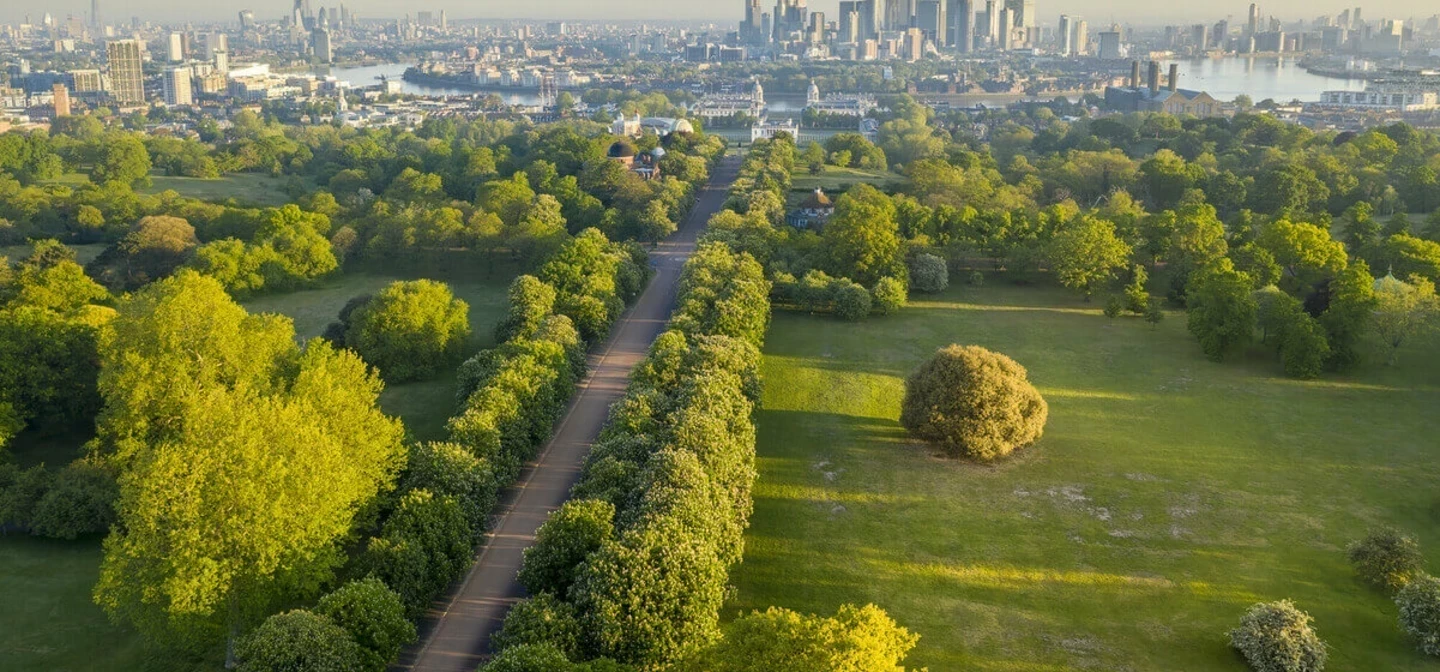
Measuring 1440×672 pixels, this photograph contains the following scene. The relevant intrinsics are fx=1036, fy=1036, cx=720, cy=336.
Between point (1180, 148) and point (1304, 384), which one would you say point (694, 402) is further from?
point (1180, 148)

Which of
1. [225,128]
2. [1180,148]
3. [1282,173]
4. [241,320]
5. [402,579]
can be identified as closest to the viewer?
[402,579]

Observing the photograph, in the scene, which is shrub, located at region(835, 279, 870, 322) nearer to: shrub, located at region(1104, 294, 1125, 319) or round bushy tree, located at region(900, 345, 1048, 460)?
shrub, located at region(1104, 294, 1125, 319)

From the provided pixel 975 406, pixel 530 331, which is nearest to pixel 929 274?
pixel 975 406

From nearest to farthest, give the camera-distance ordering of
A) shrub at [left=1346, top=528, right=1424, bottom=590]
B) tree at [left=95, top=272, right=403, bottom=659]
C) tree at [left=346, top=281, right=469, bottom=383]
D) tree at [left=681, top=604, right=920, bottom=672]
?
tree at [left=681, top=604, right=920, bottom=672]
tree at [left=95, top=272, right=403, bottom=659]
shrub at [left=1346, top=528, right=1424, bottom=590]
tree at [left=346, top=281, right=469, bottom=383]

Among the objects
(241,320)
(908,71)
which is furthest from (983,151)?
(908,71)

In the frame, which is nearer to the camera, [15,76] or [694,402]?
[694,402]

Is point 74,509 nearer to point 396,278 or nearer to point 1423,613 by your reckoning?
point 396,278

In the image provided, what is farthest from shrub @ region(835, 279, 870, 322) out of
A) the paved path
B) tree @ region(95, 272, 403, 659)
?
tree @ region(95, 272, 403, 659)
